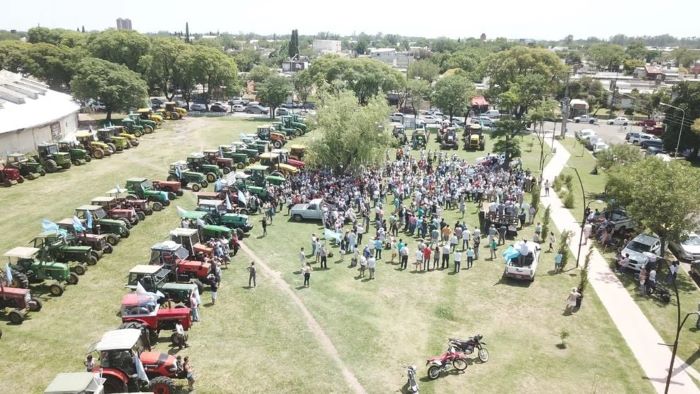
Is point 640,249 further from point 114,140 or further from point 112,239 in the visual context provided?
point 114,140

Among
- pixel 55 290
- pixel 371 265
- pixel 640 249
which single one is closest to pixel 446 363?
pixel 371 265

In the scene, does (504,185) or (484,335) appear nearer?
(484,335)

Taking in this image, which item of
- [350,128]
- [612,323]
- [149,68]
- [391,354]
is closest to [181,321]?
[391,354]

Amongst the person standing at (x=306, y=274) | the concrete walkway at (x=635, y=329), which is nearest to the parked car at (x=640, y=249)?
the concrete walkway at (x=635, y=329)

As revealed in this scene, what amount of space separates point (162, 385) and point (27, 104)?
42.1 m

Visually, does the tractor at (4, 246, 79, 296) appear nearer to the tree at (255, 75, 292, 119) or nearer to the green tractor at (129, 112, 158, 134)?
the green tractor at (129, 112, 158, 134)

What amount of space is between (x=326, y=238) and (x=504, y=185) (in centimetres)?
1465

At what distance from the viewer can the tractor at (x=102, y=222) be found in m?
24.5

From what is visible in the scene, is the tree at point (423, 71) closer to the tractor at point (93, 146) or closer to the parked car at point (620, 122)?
the parked car at point (620, 122)

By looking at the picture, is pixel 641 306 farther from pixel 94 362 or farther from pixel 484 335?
pixel 94 362

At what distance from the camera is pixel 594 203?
3331cm

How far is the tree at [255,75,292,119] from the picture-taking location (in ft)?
200

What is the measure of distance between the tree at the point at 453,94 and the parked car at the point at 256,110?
23093 mm

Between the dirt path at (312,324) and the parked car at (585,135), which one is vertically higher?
the parked car at (585,135)
